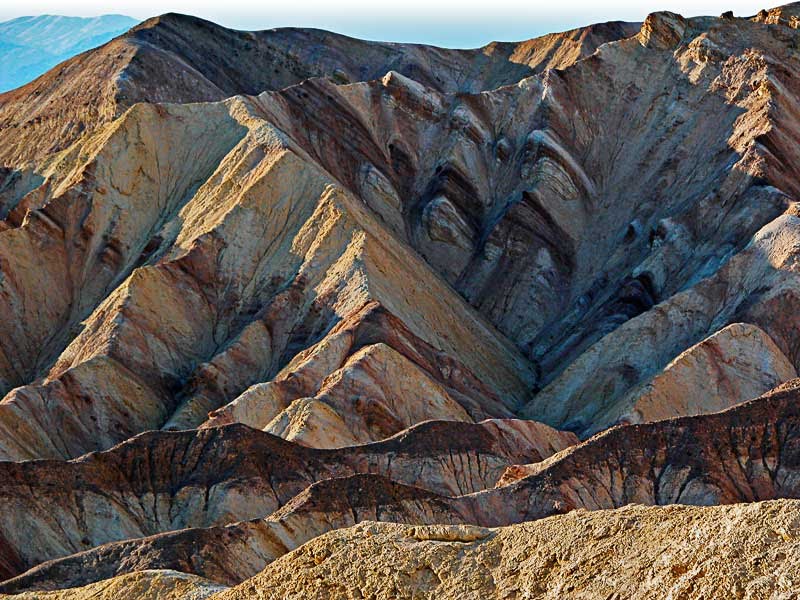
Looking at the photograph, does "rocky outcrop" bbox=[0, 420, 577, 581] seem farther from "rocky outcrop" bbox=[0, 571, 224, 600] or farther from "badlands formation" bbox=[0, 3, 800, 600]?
"rocky outcrop" bbox=[0, 571, 224, 600]

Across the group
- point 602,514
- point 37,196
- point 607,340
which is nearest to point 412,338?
point 607,340

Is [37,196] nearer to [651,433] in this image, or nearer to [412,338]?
[412,338]

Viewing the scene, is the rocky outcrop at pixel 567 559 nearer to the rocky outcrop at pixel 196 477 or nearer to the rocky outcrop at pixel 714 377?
the rocky outcrop at pixel 196 477

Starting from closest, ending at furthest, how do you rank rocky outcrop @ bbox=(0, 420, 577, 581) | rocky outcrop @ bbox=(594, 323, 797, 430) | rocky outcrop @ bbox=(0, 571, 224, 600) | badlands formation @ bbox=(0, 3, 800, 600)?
rocky outcrop @ bbox=(0, 571, 224, 600) → badlands formation @ bbox=(0, 3, 800, 600) → rocky outcrop @ bbox=(0, 420, 577, 581) → rocky outcrop @ bbox=(594, 323, 797, 430)

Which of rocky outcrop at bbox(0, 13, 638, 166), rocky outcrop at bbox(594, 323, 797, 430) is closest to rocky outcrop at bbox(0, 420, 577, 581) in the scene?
rocky outcrop at bbox(594, 323, 797, 430)

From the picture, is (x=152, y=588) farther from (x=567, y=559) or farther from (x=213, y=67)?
(x=213, y=67)

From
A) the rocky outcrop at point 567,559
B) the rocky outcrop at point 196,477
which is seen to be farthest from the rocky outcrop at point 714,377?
the rocky outcrop at point 567,559
